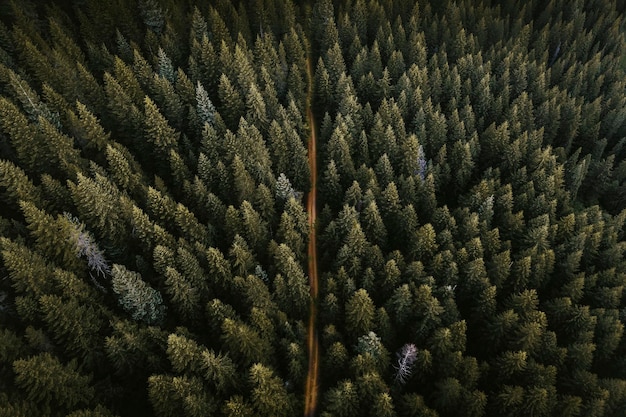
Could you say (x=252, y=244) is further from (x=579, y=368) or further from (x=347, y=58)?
(x=347, y=58)

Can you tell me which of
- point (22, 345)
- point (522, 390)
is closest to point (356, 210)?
point (522, 390)

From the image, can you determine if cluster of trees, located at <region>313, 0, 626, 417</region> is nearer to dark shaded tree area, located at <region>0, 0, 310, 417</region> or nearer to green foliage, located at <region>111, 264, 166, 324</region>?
dark shaded tree area, located at <region>0, 0, 310, 417</region>

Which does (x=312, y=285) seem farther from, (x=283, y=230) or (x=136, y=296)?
(x=136, y=296)

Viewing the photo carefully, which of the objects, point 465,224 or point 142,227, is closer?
point 142,227

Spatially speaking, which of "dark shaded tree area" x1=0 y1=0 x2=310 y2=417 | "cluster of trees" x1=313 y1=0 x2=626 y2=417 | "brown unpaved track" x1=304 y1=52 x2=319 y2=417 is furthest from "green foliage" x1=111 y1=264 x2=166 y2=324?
"cluster of trees" x1=313 y1=0 x2=626 y2=417

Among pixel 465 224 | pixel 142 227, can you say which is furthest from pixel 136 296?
pixel 465 224
